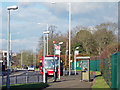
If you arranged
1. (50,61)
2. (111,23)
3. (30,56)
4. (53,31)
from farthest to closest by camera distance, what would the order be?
(30,56) < (53,31) < (111,23) < (50,61)

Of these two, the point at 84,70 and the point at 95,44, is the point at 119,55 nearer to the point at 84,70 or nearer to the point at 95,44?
the point at 84,70

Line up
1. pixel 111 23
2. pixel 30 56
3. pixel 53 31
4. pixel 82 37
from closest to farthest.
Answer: pixel 111 23
pixel 82 37
pixel 53 31
pixel 30 56

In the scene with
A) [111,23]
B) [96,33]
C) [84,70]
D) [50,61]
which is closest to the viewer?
[84,70]

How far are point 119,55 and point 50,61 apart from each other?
25286mm

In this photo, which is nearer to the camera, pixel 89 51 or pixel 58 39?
pixel 89 51

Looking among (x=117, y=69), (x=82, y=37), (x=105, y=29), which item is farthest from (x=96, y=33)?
(x=117, y=69)

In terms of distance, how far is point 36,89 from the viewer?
17.3m

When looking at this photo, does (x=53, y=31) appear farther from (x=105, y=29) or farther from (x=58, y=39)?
(x=105, y=29)

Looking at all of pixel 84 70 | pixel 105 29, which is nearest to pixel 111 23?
pixel 105 29

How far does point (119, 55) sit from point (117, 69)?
789 millimetres

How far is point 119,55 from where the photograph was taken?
11.7m

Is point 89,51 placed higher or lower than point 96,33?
lower

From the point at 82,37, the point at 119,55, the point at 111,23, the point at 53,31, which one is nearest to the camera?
the point at 119,55

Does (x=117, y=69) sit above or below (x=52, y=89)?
above
